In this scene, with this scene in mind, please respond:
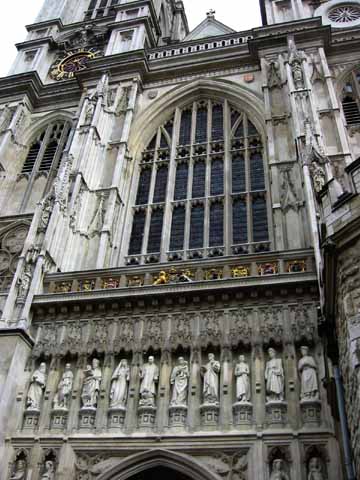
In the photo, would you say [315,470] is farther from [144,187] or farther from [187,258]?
[144,187]

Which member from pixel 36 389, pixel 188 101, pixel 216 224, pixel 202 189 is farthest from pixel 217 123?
pixel 36 389

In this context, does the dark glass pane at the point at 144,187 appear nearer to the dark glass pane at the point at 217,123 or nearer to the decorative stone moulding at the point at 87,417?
the dark glass pane at the point at 217,123

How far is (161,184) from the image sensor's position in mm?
19359

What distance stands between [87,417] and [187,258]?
6.52 meters

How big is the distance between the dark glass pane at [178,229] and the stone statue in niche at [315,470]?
882cm

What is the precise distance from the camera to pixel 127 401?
11.3 metres

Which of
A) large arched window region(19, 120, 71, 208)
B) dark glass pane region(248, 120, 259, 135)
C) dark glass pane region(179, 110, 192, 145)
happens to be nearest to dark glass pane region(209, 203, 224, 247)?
dark glass pane region(248, 120, 259, 135)

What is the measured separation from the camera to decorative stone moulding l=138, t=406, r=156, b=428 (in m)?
10.8

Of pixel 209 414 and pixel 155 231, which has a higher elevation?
pixel 155 231

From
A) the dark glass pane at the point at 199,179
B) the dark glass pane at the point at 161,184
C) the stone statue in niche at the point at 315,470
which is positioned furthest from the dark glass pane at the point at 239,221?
the stone statue in niche at the point at 315,470

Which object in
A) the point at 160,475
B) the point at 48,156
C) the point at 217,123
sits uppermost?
the point at 217,123

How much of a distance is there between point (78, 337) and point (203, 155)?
31.3 ft

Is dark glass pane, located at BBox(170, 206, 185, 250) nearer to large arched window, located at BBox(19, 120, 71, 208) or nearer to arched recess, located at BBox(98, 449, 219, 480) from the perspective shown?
large arched window, located at BBox(19, 120, 71, 208)

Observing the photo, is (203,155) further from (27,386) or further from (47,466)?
(47,466)
